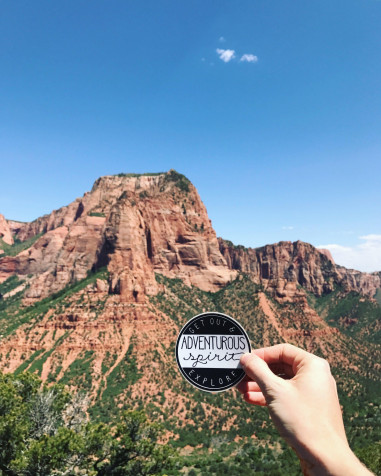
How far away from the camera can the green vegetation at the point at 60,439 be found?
17.1 m

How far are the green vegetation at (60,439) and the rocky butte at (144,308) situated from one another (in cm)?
2755

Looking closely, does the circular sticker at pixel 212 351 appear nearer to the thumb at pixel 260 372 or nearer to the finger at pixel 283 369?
the finger at pixel 283 369

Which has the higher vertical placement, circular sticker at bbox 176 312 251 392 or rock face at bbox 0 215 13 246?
rock face at bbox 0 215 13 246

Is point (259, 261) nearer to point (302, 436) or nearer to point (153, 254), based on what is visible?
point (153, 254)

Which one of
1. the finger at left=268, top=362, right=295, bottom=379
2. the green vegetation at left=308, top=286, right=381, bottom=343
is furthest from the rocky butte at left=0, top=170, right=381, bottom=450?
the finger at left=268, top=362, right=295, bottom=379

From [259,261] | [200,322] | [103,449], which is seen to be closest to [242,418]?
[103,449]

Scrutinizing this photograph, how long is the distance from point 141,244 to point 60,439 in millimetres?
61593

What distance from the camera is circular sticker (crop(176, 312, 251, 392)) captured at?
5367mm

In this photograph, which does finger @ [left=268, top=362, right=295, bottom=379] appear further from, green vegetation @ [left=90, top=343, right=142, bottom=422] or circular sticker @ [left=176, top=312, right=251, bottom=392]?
green vegetation @ [left=90, top=343, right=142, bottom=422]

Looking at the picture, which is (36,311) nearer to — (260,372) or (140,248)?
(140,248)

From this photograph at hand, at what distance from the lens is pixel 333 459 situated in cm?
305

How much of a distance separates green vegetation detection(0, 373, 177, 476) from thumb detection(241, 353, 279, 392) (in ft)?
58.2

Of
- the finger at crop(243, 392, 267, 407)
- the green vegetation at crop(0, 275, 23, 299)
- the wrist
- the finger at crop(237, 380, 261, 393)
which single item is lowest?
the wrist

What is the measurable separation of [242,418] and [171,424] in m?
13.4
